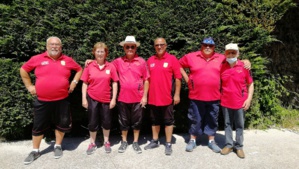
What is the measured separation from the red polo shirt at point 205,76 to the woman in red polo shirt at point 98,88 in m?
1.27

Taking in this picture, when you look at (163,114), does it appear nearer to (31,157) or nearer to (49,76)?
(49,76)

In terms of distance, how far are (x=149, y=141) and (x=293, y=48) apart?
474cm

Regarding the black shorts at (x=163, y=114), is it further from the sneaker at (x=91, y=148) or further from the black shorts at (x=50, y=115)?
the black shorts at (x=50, y=115)

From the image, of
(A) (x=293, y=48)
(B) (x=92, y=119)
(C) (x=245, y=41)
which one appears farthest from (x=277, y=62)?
(B) (x=92, y=119)

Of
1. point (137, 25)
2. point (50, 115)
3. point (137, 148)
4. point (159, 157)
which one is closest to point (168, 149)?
point (159, 157)

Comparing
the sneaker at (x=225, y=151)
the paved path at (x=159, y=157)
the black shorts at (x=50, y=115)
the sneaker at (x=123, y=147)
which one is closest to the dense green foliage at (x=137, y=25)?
the black shorts at (x=50, y=115)

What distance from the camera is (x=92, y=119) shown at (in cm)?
398

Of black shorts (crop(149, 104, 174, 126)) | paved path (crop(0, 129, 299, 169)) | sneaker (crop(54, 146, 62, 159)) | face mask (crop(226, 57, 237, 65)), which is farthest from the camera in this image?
black shorts (crop(149, 104, 174, 126))

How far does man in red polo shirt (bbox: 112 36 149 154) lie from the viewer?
153 inches

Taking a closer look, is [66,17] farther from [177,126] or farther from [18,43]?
[177,126]

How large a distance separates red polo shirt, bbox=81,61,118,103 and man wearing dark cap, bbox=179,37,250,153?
3.96ft

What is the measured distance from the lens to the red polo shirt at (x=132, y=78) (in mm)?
3896

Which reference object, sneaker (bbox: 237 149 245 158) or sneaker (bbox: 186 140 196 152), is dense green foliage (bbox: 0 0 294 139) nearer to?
sneaker (bbox: 186 140 196 152)

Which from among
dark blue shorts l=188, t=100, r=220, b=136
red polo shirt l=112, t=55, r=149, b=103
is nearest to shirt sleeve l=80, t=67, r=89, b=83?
red polo shirt l=112, t=55, r=149, b=103
